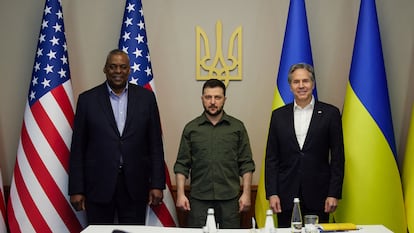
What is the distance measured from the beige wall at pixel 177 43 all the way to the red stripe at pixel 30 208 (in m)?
0.47

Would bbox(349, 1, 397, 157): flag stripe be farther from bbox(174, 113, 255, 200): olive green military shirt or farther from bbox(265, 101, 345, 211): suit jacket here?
bbox(174, 113, 255, 200): olive green military shirt

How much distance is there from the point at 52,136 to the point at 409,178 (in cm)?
241

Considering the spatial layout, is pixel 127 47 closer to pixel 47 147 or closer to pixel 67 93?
pixel 67 93

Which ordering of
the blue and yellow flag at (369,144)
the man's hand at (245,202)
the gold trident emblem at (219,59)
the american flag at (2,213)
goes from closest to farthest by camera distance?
the man's hand at (245,202) → the blue and yellow flag at (369,144) → the american flag at (2,213) → the gold trident emblem at (219,59)

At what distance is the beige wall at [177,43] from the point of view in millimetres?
3754

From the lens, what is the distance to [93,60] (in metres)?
3.77

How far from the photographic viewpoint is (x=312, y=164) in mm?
2789

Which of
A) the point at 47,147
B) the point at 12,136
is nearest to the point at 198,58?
the point at 47,147

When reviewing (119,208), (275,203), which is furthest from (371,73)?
(119,208)

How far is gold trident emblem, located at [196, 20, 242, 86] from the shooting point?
3.75 m

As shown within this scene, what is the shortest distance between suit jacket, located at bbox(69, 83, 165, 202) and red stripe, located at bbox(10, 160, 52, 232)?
466 millimetres

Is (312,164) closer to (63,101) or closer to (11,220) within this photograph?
(63,101)

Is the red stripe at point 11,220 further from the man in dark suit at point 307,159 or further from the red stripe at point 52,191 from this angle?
the man in dark suit at point 307,159

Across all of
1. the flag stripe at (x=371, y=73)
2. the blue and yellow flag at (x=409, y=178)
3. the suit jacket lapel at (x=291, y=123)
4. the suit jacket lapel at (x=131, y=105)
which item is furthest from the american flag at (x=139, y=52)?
the blue and yellow flag at (x=409, y=178)
